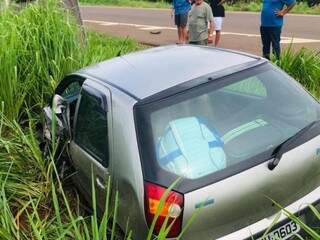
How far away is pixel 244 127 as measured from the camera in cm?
384

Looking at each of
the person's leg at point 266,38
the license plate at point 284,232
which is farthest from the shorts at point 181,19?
the license plate at point 284,232

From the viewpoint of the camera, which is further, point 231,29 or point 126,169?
point 231,29

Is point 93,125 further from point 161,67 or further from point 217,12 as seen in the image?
point 217,12

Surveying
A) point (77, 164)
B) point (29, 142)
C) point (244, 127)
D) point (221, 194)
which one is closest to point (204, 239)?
point (221, 194)

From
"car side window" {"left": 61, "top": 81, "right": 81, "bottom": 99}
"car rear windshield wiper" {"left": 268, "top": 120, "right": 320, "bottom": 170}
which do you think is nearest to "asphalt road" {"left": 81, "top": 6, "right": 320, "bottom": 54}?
"car side window" {"left": 61, "top": 81, "right": 81, "bottom": 99}

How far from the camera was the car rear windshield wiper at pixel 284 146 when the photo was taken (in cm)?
360

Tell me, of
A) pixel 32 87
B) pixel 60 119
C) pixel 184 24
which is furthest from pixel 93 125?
pixel 184 24

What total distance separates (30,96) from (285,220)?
433 centimetres

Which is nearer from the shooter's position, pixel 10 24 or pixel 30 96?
pixel 30 96

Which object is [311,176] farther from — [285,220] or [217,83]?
[217,83]

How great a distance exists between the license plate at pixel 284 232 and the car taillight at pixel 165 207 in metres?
0.56

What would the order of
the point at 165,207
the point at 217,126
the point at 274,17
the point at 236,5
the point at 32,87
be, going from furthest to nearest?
the point at 236,5
the point at 274,17
the point at 32,87
the point at 217,126
the point at 165,207

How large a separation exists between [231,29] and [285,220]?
15.2m

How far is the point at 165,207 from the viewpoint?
3.44m
